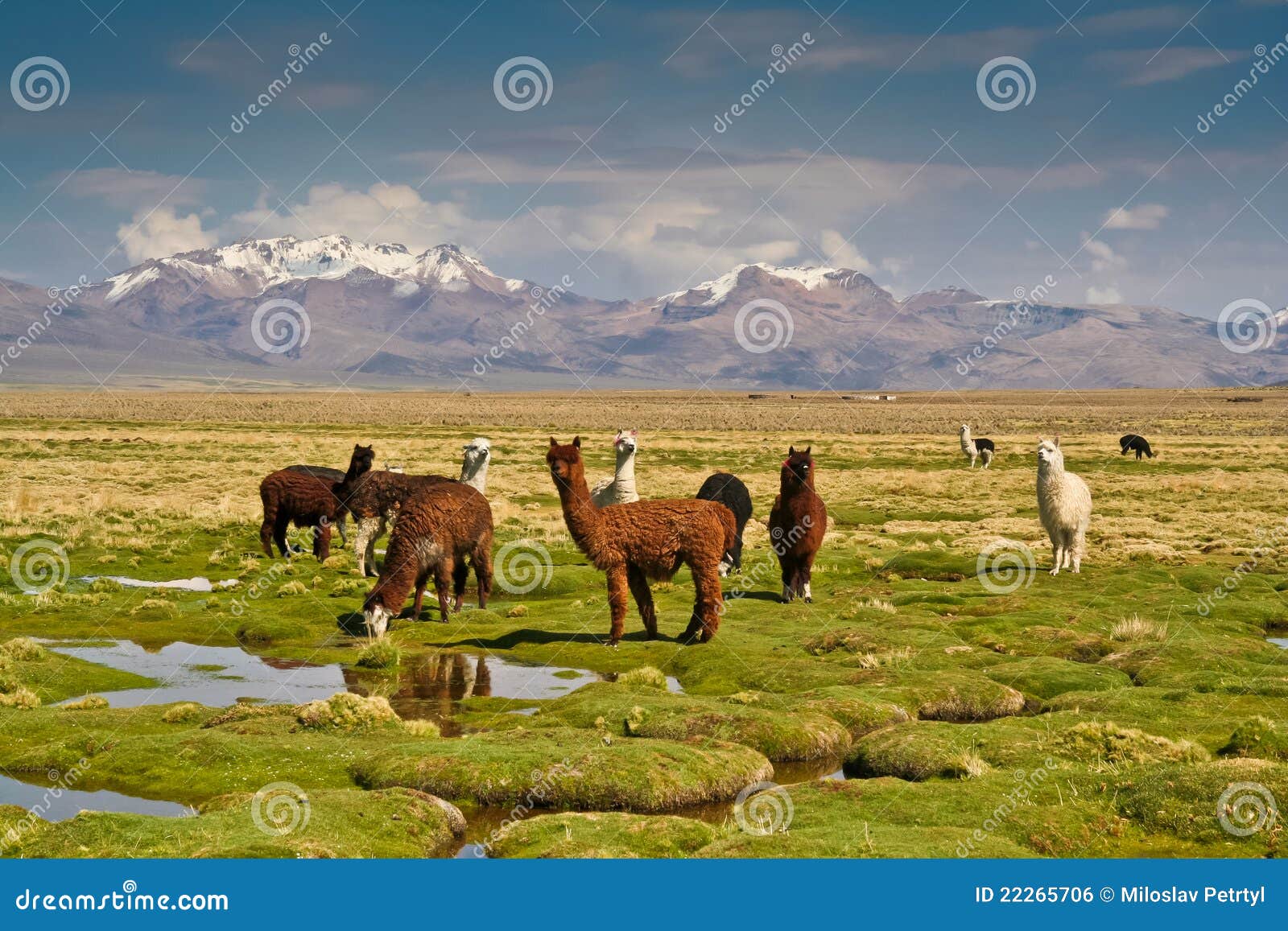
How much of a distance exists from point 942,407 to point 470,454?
6070 inches

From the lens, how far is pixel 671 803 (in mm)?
11258

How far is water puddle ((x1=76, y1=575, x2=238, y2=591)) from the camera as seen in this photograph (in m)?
24.8

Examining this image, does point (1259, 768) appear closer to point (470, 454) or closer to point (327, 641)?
point (327, 641)

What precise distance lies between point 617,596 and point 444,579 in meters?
3.87

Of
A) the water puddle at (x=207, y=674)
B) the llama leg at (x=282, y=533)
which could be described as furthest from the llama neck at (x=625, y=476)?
the llama leg at (x=282, y=533)

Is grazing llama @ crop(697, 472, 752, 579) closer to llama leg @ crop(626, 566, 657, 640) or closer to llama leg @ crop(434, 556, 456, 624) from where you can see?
llama leg @ crop(626, 566, 657, 640)

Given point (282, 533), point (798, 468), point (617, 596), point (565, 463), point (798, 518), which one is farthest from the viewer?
point (282, 533)

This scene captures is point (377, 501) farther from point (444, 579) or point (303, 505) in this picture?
point (303, 505)

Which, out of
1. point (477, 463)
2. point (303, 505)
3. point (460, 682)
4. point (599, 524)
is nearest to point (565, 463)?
point (599, 524)

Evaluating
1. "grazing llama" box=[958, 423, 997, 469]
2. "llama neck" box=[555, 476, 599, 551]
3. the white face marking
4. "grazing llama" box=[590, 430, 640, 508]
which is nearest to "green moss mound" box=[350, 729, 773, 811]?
"llama neck" box=[555, 476, 599, 551]

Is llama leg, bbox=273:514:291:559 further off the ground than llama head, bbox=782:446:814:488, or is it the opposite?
llama head, bbox=782:446:814:488

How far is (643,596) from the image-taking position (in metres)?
18.7

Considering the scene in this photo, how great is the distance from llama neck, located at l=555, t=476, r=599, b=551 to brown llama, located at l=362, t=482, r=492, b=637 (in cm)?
329

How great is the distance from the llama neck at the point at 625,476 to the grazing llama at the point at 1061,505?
379 inches
